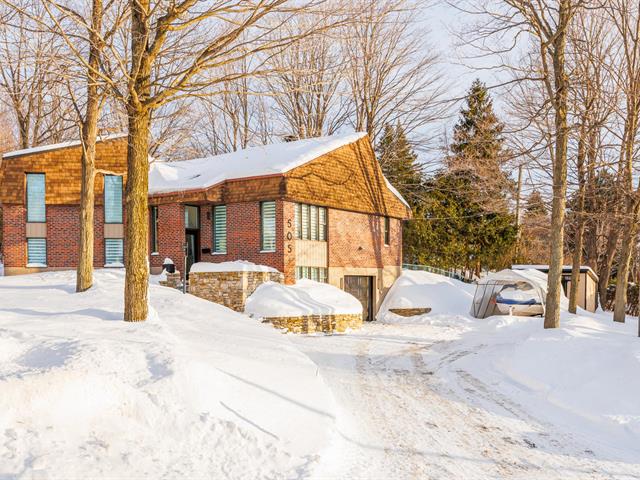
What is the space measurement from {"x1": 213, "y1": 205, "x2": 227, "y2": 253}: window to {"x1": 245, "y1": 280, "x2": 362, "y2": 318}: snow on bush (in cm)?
397

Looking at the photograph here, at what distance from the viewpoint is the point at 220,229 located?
75.2 ft

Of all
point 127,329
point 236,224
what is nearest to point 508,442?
point 127,329

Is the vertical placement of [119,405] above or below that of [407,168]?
below

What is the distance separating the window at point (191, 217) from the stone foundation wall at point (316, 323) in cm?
735

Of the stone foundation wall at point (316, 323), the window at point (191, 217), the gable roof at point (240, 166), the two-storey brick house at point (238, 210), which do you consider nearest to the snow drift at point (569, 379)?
the stone foundation wall at point (316, 323)

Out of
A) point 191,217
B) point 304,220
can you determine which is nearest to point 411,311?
point 304,220

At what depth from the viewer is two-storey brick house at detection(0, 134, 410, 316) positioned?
71.6 ft

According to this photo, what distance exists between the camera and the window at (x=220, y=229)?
896 inches

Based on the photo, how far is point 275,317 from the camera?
1769cm

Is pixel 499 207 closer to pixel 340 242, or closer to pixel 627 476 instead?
pixel 340 242

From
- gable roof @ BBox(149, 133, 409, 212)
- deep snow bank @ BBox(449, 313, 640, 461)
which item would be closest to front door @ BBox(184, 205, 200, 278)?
gable roof @ BBox(149, 133, 409, 212)

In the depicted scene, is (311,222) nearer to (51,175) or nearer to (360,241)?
(360,241)

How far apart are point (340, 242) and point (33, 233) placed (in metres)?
13.3

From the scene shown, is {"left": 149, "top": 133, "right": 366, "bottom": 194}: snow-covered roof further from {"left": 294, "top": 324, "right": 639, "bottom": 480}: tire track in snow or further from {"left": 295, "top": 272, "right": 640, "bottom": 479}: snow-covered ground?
{"left": 294, "top": 324, "right": 639, "bottom": 480}: tire track in snow
